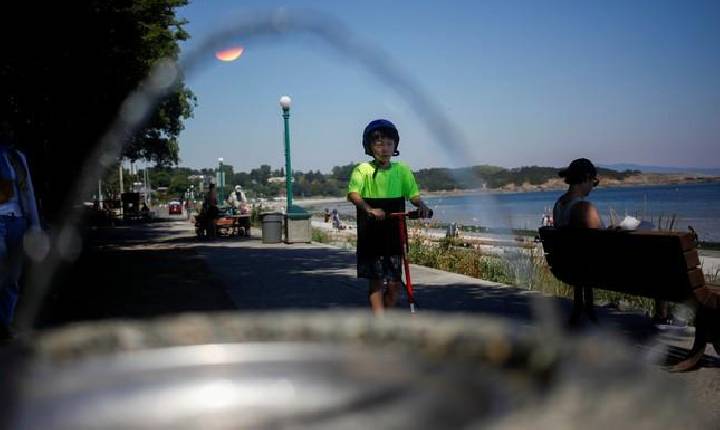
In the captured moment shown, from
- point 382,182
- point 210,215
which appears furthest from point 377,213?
point 210,215

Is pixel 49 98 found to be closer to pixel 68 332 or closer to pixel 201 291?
pixel 68 332

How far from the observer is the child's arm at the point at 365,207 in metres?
3.47

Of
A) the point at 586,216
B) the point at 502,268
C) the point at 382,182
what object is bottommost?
the point at 502,268

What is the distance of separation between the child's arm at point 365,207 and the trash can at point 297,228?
34.9 ft

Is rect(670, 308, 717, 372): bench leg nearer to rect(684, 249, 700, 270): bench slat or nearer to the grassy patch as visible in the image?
rect(684, 249, 700, 270): bench slat

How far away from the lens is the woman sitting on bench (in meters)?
4.29

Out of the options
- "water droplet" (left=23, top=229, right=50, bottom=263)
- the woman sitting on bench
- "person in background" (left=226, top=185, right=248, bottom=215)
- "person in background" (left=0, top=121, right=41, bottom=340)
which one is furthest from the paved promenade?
"person in background" (left=226, top=185, right=248, bottom=215)

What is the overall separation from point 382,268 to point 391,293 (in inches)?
10.0

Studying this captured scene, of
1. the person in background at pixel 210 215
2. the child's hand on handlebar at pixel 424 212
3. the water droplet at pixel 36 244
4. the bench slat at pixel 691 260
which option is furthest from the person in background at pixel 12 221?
the person in background at pixel 210 215

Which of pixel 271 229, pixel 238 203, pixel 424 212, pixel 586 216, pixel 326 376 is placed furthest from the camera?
pixel 238 203

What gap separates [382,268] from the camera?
3932 millimetres

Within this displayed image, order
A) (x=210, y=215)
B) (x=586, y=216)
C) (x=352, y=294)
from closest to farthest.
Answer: (x=586, y=216) → (x=352, y=294) → (x=210, y=215)

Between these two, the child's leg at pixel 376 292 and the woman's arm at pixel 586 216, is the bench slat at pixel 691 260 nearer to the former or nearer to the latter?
the woman's arm at pixel 586 216

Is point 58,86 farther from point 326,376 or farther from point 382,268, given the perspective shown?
point 326,376
